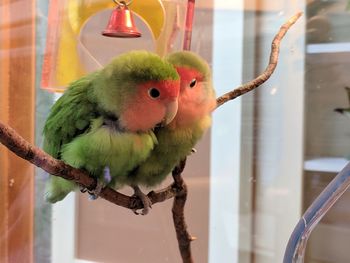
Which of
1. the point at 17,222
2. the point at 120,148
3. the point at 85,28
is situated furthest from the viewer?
Result: the point at 17,222

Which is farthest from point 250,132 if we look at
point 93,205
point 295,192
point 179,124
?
point 179,124

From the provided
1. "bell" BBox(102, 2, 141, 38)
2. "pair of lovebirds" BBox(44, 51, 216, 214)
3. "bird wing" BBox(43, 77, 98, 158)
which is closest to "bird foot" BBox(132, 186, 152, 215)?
"pair of lovebirds" BBox(44, 51, 216, 214)

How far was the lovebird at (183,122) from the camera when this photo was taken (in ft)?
1.85

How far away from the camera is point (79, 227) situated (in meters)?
1.04

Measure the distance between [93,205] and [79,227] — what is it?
60 mm

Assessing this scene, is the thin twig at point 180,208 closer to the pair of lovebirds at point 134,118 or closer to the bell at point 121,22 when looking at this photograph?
the pair of lovebirds at point 134,118

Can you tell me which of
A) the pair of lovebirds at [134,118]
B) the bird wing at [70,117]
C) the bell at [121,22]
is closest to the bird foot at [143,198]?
the pair of lovebirds at [134,118]

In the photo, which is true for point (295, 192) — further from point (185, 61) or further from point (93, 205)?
point (185, 61)

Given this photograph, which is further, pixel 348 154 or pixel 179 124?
pixel 348 154

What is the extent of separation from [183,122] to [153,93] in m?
0.07

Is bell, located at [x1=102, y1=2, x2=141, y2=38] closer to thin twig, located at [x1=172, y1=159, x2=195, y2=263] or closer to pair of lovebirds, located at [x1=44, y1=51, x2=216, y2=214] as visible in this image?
pair of lovebirds, located at [x1=44, y1=51, x2=216, y2=214]

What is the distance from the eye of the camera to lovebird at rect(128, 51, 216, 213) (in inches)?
22.2

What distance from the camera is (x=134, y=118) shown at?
0.54 metres

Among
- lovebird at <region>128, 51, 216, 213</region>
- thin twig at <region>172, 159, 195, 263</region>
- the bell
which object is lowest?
thin twig at <region>172, 159, 195, 263</region>
